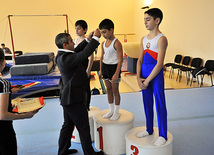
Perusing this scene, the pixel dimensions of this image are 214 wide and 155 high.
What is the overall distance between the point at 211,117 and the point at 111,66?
194 cm

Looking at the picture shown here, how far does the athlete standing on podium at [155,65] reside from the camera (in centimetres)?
178

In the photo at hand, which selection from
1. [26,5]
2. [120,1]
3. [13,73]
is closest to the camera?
[13,73]

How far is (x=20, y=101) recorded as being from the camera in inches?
61.0

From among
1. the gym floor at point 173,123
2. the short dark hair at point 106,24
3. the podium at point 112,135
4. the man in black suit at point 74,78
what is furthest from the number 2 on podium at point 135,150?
the short dark hair at point 106,24

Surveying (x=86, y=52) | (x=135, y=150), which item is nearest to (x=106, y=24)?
(x=86, y=52)

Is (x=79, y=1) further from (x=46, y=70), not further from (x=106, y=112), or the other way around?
(x=106, y=112)

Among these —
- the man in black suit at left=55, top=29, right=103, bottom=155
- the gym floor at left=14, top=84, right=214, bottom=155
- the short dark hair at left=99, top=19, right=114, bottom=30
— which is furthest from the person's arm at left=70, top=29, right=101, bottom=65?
the gym floor at left=14, top=84, right=214, bottom=155

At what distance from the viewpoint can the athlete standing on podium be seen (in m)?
1.78

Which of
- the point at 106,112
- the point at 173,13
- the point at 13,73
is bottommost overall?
the point at 106,112

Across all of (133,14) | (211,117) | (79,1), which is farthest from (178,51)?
(79,1)

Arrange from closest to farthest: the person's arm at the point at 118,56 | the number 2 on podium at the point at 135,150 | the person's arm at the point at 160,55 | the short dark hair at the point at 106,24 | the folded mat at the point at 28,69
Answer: the person's arm at the point at 160,55 < the number 2 on podium at the point at 135,150 < the short dark hair at the point at 106,24 < the person's arm at the point at 118,56 < the folded mat at the point at 28,69

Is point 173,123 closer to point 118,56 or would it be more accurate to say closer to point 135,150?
point 135,150

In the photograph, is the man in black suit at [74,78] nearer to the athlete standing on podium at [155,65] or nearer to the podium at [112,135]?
the podium at [112,135]

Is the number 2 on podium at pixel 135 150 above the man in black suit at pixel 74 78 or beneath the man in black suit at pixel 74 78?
beneath
